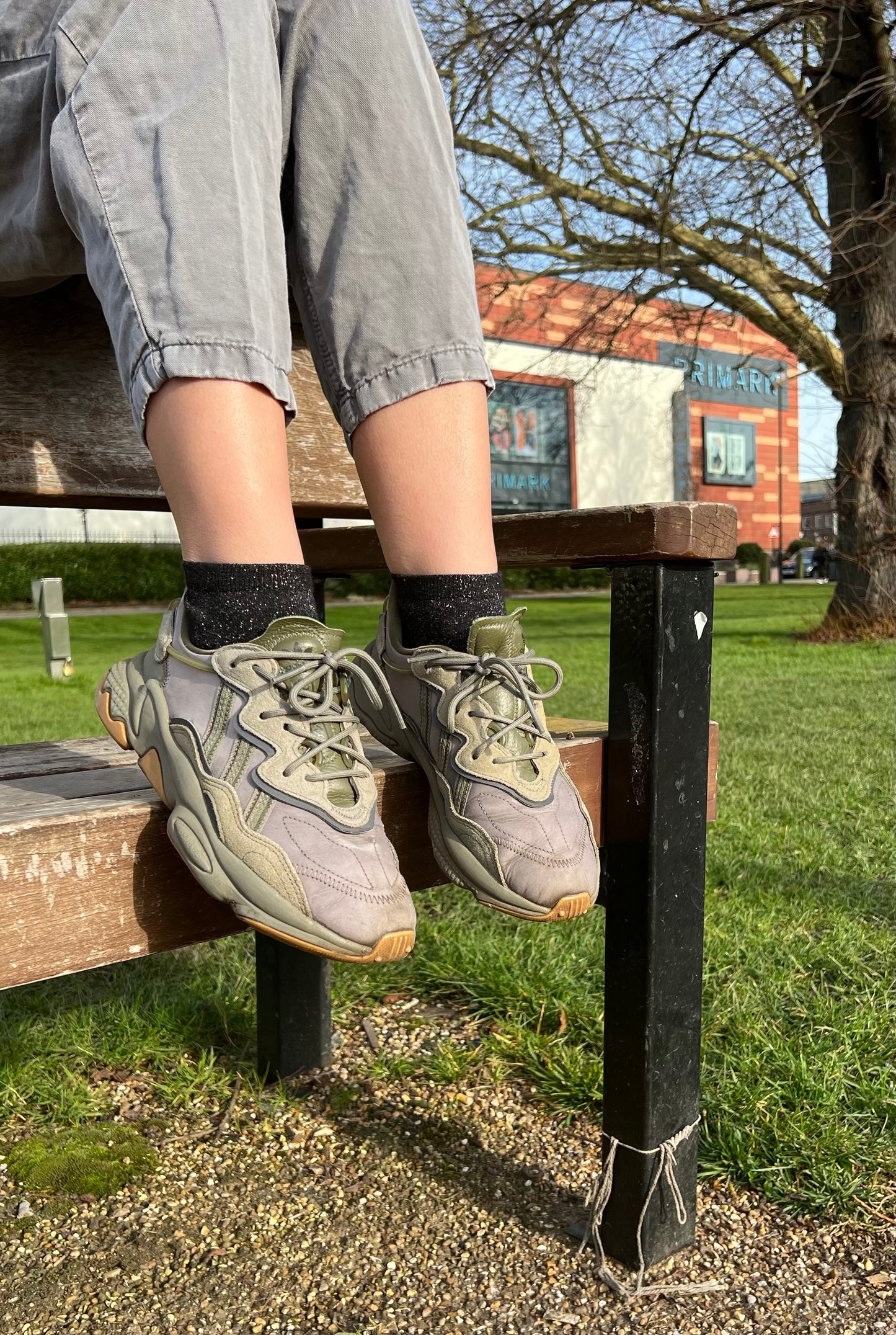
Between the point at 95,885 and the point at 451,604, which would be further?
the point at 451,604

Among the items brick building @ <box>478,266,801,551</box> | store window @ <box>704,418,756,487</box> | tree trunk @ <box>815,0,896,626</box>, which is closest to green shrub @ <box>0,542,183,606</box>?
brick building @ <box>478,266,801,551</box>

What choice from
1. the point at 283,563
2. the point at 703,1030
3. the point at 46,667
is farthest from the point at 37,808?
the point at 46,667

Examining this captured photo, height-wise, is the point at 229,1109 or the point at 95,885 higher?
the point at 95,885

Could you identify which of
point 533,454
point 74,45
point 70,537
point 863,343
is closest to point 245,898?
point 74,45

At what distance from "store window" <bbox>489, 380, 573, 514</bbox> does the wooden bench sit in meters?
29.2

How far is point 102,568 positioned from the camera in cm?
2053

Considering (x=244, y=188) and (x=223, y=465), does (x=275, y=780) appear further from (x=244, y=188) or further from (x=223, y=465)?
(x=244, y=188)

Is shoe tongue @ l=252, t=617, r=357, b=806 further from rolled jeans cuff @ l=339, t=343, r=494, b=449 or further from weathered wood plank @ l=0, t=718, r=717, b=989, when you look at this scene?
rolled jeans cuff @ l=339, t=343, r=494, b=449

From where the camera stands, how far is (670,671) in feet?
3.45

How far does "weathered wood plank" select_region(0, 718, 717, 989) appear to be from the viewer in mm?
788

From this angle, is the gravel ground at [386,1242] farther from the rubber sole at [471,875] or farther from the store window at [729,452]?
the store window at [729,452]

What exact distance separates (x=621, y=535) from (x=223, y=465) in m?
0.39

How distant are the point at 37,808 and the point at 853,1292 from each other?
3.23 ft

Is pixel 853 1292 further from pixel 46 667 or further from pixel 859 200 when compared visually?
pixel 859 200
